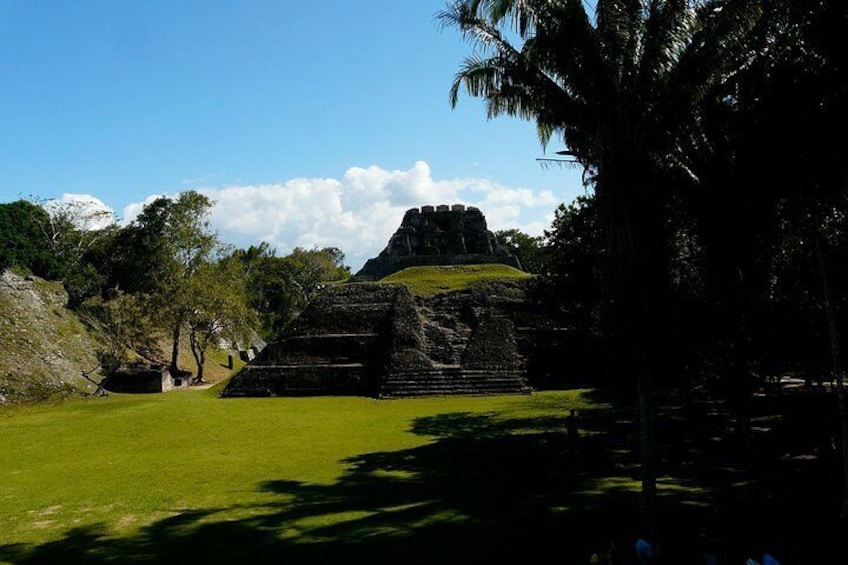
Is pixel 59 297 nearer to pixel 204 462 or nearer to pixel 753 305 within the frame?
pixel 204 462

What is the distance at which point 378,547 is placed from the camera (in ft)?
25.4

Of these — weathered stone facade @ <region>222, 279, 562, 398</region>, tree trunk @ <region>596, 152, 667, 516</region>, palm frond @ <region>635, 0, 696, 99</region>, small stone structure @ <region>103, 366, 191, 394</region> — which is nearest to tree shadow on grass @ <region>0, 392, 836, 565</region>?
tree trunk @ <region>596, 152, 667, 516</region>

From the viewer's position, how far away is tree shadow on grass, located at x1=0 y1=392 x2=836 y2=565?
7.61 meters

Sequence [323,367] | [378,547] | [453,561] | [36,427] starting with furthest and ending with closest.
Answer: [323,367] → [36,427] → [378,547] → [453,561]

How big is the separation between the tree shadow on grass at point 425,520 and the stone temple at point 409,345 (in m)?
10.3

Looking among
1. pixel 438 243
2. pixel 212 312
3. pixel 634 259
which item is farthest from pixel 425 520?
pixel 438 243

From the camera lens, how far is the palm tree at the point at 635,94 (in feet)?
27.2

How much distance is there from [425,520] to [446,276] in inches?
943

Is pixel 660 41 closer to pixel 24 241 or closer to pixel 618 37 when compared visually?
pixel 618 37

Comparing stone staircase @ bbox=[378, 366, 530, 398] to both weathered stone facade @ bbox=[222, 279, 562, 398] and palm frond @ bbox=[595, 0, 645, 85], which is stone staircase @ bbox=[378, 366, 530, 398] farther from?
palm frond @ bbox=[595, 0, 645, 85]

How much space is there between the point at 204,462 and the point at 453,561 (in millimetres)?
7723

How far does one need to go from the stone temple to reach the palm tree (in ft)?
40.1

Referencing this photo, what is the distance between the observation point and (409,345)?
81.9ft

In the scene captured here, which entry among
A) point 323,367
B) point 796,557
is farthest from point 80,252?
point 796,557
